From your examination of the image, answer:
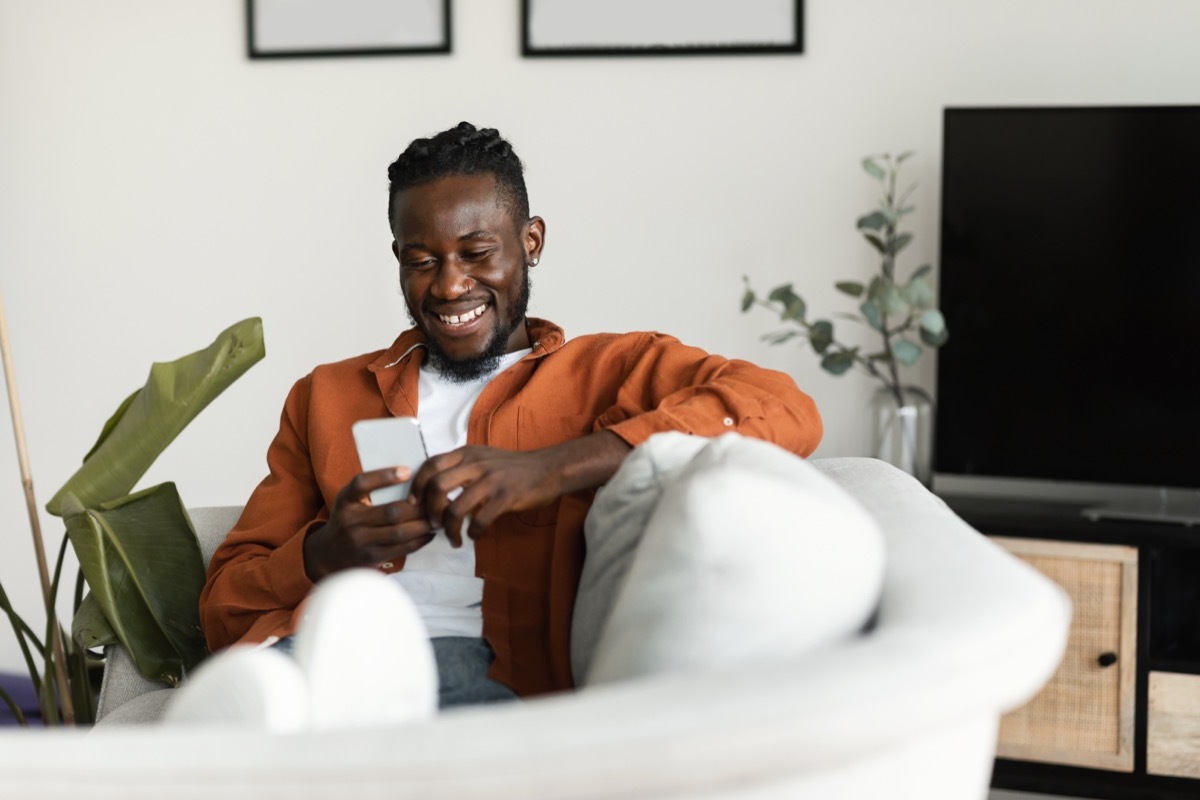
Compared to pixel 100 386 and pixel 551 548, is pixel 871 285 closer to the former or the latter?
pixel 551 548

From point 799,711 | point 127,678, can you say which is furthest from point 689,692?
point 127,678

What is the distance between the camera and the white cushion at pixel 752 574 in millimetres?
930

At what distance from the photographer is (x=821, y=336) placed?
2.70 metres

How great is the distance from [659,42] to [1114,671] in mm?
1590

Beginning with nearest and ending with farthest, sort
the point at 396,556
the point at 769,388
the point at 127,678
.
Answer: the point at 396,556
the point at 769,388
the point at 127,678

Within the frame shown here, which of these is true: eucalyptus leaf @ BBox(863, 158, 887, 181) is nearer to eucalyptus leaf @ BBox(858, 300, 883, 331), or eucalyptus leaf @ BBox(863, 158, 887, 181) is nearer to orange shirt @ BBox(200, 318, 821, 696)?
eucalyptus leaf @ BBox(858, 300, 883, 331)

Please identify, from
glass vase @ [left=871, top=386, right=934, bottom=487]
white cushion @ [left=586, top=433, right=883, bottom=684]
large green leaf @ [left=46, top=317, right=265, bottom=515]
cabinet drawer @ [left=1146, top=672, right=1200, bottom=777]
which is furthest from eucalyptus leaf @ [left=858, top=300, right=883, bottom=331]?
white cushion @ [left=586, top=433, right=883, bottom=684]

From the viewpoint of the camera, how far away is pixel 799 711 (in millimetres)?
767

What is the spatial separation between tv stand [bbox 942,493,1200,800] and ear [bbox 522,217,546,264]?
1.12m

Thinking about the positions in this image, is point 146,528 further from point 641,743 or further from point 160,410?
point 641,743

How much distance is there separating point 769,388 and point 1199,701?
54.1 inches

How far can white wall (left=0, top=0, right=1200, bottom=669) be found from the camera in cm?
288

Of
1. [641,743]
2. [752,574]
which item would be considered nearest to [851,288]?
[752,574]

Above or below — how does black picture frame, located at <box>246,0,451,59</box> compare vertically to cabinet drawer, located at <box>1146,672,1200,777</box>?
above
